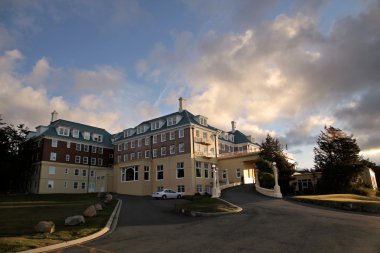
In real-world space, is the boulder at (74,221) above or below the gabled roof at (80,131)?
below

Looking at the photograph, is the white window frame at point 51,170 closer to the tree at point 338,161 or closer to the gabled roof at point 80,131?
the gabled roof at point 80,131

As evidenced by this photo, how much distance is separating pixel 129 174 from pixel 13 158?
20266mm

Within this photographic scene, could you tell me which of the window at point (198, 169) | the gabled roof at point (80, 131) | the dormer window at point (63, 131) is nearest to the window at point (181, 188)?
the window at point (198, 169)

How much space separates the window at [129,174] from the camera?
5119 centimetres

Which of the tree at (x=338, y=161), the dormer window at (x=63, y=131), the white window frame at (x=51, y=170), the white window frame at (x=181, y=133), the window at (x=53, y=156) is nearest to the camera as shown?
the tree at (x=338, y=161)

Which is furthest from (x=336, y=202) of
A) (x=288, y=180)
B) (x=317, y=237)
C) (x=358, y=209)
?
(x=288, y=180)

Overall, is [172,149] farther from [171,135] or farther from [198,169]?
[198,169]

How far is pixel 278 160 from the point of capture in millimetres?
42438

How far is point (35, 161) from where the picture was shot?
2221 inches

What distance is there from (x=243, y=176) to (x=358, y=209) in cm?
2781

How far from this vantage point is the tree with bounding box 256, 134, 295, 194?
40.3 meters

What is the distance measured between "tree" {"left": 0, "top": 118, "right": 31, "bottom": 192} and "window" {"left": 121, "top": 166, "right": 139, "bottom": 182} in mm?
18178

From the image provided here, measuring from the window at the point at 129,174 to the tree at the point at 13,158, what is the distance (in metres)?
18.2

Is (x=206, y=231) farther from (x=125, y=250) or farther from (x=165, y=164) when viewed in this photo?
(x=165, y=164)
